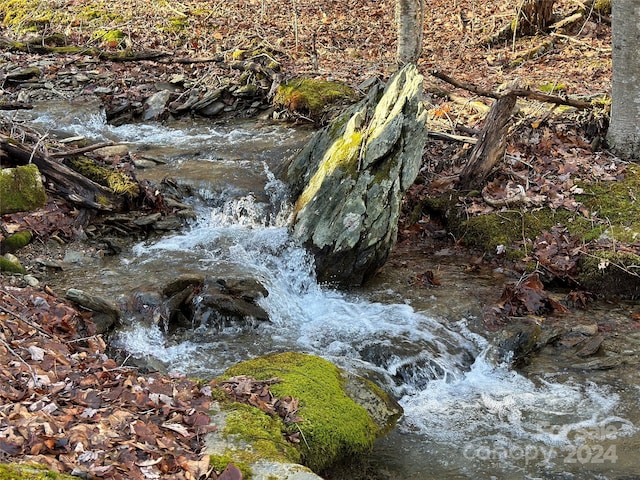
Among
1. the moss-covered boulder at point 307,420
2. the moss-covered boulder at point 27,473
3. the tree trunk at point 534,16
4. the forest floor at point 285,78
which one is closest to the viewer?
the moss-covered boulder at point 27,473

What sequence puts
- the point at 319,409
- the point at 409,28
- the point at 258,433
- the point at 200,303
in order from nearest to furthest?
1. the point at 258,433
2. the point at 319,409
3. the point at 200,303
4. the point at 409,28

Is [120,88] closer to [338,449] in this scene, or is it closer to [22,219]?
[22,219]

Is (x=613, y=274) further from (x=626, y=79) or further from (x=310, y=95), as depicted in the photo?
(x=310, y=95)

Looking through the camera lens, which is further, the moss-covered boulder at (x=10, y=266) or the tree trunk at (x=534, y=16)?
the tree trunk at (x=534, y=16)

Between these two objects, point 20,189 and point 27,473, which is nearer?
point 27,473

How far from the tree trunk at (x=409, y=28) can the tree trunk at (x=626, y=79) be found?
4.98 meters

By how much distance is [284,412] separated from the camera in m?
4.48

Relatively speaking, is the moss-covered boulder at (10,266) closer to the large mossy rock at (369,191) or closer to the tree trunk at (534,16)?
the large mossy rock at (369,191)

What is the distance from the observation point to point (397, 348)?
6.64 meters

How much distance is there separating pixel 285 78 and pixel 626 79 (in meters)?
7.78

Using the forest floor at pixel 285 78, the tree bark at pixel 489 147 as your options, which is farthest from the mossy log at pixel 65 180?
the tree bark at pixel 489 147

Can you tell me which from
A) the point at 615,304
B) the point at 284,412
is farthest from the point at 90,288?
the point at 615,304

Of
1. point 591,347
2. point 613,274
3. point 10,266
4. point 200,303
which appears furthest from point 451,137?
point 10,266

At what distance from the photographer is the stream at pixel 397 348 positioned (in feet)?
16.6
